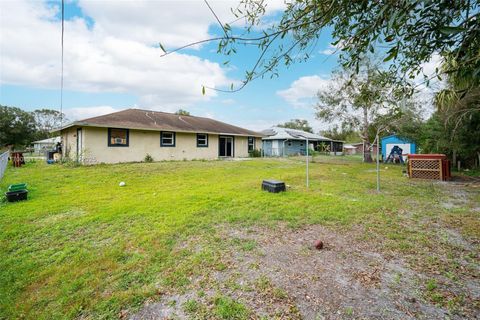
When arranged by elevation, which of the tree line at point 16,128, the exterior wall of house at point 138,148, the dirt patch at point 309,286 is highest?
the tree line at point 16,128

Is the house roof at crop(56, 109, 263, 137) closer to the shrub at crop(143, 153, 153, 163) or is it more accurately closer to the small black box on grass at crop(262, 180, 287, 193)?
the shrub at crop(143, 153, 153, 163)

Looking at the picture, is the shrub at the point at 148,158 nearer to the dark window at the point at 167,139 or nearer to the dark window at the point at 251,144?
the dark window at the point at 167,139

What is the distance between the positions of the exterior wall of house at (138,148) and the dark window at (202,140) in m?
0.23

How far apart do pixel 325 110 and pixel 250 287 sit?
1928 cm

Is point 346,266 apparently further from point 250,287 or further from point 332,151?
point 332,151

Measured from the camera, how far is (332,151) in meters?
35.3

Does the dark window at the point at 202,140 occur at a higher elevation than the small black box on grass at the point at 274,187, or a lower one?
higher

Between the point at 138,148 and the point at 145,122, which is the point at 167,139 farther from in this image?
the point at 138,148

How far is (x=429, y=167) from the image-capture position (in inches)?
383

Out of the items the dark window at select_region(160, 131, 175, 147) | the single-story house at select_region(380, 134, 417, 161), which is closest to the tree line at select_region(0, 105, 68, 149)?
the dark window at select_region(160, 131, 175, 147)

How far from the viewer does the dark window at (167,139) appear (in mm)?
15273

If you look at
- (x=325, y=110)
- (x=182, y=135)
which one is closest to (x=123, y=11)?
(x=182, y=135)

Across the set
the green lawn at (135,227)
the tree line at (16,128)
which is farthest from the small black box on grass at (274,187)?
the tree line at (16,128)

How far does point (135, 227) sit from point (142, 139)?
38.0 ft
